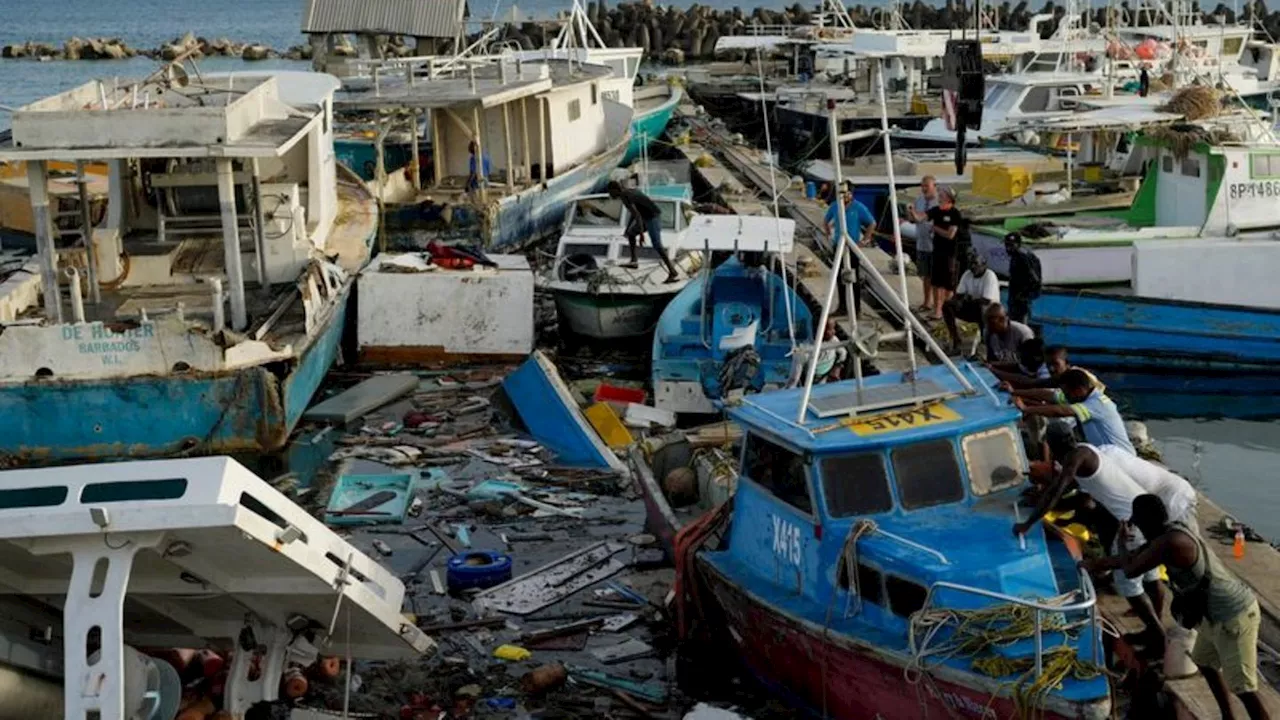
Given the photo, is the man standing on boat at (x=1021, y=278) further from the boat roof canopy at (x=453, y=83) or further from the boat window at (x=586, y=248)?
the boat roof canopy at (x=453, y=83)

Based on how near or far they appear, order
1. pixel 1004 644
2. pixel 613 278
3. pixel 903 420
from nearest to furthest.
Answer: pixel 1004 644 → pixel 903 420 → pixel 613 278

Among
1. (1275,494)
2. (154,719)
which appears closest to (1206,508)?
(1275,494)

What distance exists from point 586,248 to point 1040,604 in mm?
13852

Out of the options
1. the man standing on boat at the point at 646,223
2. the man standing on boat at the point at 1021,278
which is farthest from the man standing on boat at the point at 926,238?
the man standing on boat at the point at 646,223

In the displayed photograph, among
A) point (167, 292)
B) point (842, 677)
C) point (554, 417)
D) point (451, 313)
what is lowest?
point (554, 417)

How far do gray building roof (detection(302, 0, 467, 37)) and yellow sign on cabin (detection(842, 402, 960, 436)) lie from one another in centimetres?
3088

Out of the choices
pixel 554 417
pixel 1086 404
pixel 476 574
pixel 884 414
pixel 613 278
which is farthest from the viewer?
pixel 613 278

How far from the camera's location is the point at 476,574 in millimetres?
13039

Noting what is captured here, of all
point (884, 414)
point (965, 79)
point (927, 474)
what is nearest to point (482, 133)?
point (965, 79)

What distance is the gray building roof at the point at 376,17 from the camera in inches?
1551

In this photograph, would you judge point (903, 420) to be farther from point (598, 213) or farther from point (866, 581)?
point (598, 213)

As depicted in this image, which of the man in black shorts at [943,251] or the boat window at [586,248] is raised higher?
the man in black shorts at [943,251]

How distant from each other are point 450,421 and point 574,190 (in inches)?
471

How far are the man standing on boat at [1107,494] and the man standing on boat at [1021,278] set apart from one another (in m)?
8.79
